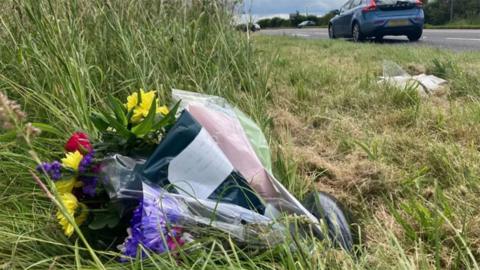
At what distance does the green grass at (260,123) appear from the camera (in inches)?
43.7

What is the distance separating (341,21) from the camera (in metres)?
10.5

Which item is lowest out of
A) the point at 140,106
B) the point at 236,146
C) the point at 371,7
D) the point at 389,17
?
the point at 236,146

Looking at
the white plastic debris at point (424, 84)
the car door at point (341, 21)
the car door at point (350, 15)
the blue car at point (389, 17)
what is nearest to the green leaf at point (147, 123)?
the white plastic debris at point (424, 84)

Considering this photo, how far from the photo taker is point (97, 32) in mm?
2287

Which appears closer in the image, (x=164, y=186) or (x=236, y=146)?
(x=164, y=186)

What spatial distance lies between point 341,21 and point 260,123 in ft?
29.9

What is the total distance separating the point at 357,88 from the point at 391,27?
6.39m

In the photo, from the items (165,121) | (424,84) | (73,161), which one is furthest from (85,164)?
(424,84)

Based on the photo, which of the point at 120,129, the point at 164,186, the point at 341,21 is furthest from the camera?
the point at 341,21

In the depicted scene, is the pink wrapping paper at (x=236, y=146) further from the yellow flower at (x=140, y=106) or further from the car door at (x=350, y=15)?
the car door at (x=350, y=15)

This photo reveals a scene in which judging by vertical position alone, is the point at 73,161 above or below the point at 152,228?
above

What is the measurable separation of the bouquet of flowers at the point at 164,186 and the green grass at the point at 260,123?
0.06 m

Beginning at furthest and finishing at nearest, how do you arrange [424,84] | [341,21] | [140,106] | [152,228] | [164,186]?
[341,21] < [424,84] < [140,106] < [164,186] < [152,228]

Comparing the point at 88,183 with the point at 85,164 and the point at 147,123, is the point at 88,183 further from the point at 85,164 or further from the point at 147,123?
the point at 147,123
